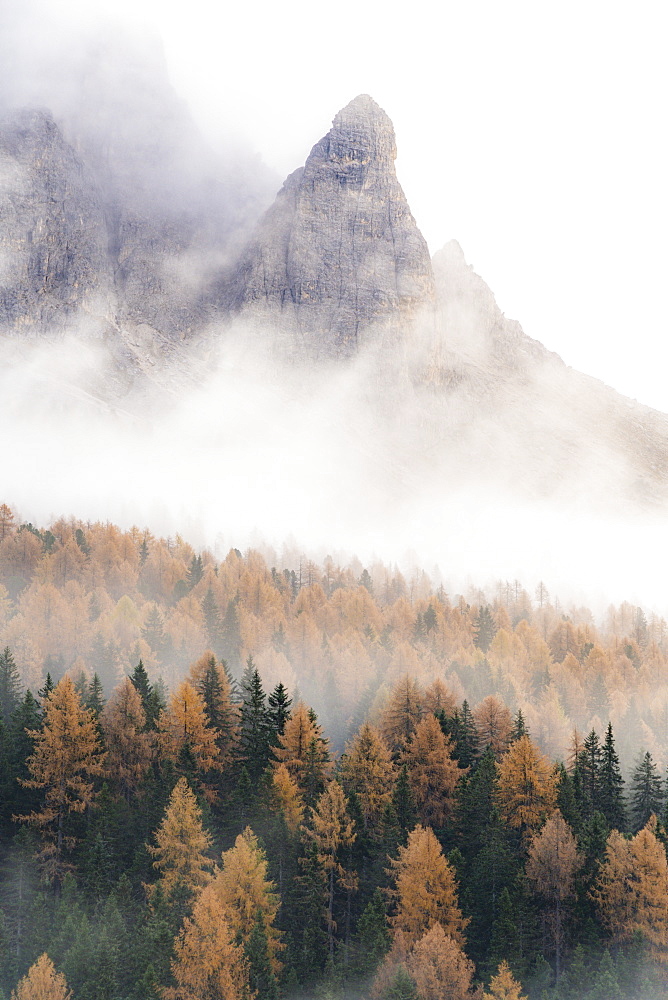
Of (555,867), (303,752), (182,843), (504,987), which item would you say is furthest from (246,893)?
(555,867)

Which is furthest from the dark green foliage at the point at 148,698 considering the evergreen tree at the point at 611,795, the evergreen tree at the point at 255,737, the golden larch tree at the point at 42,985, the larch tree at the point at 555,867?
the evergreen tree at the point at 611,795

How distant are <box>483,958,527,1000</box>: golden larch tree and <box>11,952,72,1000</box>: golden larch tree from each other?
1925 cm

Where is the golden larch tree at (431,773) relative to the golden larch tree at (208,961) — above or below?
above

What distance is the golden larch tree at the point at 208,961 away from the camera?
4172cm

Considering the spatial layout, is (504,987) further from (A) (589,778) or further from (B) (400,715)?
(B) (400,715)

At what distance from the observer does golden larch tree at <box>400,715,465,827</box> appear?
54781 millimetres

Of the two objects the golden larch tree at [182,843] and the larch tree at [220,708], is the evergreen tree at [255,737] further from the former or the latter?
the golden larch tree at [182,843]

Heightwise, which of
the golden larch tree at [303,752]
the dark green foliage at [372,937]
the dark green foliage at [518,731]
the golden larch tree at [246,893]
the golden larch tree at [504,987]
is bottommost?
the golden larch tree at [504,987]

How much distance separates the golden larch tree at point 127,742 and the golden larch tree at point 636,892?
26.0m

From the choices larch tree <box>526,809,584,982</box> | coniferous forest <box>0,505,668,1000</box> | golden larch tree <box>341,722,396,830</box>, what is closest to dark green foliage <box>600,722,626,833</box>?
coniferous forest <box>0,505,668,1000</box>

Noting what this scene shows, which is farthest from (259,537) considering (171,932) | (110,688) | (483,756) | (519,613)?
(171,932)

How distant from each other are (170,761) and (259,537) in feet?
366

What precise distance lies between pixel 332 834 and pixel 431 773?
8772 millimetres

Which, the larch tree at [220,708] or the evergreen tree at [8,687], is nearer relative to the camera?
the evergreen tree at [8,687]
